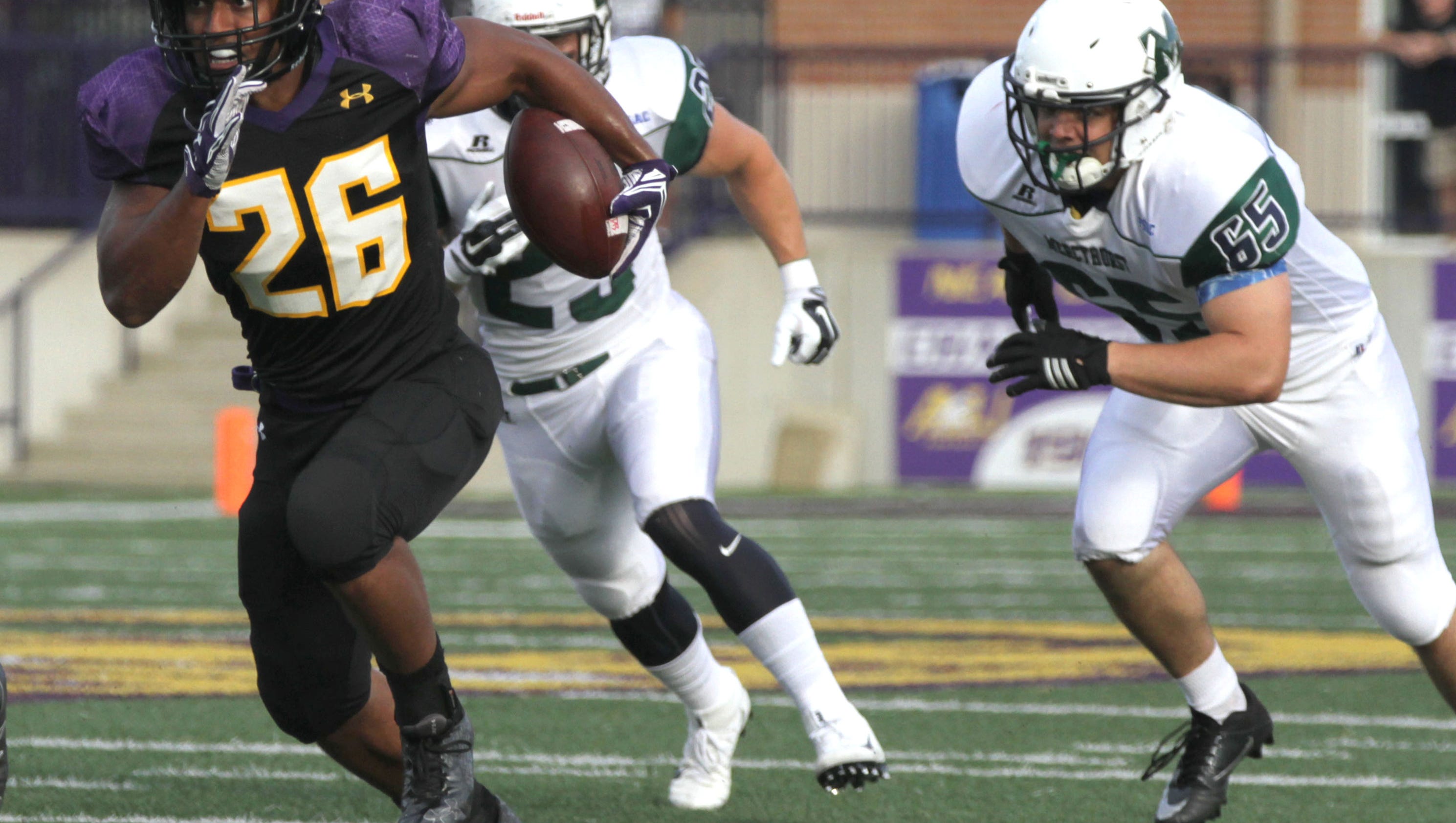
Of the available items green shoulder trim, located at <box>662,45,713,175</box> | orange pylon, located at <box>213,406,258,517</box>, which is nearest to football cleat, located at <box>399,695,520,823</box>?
green shoulder trim, located at <box>662,45,713,175</box>

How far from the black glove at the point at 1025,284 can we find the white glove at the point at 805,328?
1.20ft

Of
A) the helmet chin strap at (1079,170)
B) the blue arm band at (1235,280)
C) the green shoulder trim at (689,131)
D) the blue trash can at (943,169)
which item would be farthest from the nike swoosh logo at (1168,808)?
the blue trash can at (943,169)

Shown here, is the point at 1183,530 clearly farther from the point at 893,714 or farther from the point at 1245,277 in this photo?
the point at 1245,277

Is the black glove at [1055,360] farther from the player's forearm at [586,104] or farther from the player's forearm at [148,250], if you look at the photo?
the player's forearm at [148,250]

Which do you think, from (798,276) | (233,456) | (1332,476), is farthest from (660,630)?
(233,456)

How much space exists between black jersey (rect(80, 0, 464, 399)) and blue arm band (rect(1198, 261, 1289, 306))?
1312 mm

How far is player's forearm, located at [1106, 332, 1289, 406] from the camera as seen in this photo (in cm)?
367

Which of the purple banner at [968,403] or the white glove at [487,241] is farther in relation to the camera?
the purple banner at [968,403]

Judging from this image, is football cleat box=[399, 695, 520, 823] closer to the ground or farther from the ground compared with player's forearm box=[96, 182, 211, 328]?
closer to the ground

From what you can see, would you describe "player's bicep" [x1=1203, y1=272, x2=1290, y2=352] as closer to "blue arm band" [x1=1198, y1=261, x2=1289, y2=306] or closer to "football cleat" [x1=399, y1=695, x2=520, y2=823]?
"blue arm band" [x1=1198, y1=261, x2=1289, y2=306]

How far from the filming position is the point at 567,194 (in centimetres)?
367

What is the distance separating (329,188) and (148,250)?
31 centimetres

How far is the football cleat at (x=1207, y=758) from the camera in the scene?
3934 mm

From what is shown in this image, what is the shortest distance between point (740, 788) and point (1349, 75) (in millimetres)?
10518
